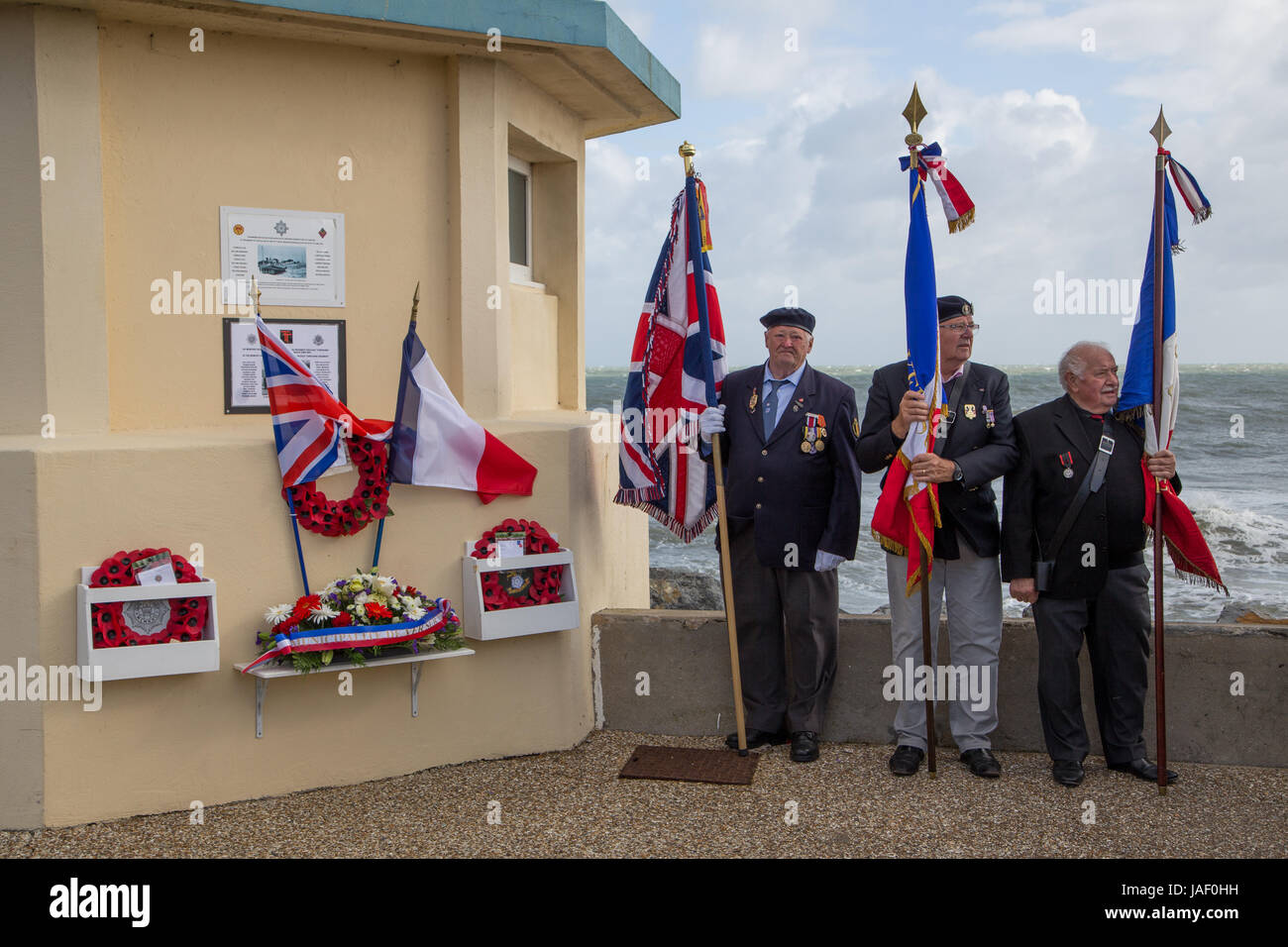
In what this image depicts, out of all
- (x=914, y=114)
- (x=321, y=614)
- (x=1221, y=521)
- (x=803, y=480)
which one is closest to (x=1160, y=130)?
(x=914, y=114)

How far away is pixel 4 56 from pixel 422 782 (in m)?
3.41

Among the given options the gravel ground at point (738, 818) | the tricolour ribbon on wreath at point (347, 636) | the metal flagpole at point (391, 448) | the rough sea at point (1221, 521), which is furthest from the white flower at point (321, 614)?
the rough sea at point (1221, 521)

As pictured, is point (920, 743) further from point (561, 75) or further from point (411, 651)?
point (561, 75)

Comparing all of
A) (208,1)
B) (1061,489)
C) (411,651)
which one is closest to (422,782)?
(411,651)

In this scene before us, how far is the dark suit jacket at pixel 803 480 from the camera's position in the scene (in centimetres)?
530

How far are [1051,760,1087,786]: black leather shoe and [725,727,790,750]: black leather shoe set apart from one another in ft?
4.10

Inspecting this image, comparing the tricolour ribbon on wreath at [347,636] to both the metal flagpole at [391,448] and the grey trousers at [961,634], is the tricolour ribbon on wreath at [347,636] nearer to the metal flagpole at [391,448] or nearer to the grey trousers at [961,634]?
the metal flagpole at [391,448]

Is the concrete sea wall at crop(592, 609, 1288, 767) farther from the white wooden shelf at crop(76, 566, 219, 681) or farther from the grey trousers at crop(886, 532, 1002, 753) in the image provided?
the white wooden shelf at crop(76, 566, 219, 681)

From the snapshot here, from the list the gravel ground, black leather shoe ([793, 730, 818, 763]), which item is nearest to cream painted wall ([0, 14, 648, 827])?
the gravel ground

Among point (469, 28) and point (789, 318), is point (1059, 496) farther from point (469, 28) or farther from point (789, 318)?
point (469, 28)

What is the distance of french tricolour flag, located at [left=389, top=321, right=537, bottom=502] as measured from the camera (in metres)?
5.10

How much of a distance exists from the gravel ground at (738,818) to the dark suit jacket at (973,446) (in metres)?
1.09

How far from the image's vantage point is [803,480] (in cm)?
531

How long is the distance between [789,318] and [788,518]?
0.93 metres
